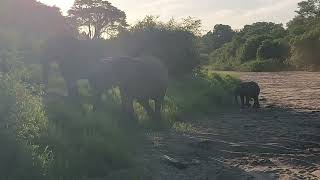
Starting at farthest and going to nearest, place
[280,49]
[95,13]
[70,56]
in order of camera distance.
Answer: [280,49], [95,13], [70,56]

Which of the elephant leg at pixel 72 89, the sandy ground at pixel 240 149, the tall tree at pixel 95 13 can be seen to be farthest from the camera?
the tall tree at pixel 95 13

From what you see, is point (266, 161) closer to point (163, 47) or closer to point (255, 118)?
point (255, 118)

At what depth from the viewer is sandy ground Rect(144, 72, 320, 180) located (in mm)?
9117

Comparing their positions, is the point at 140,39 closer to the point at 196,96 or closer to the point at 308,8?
the point at 196,96

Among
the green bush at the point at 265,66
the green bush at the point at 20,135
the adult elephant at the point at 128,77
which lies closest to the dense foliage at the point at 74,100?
the green bush at the point at 20,135

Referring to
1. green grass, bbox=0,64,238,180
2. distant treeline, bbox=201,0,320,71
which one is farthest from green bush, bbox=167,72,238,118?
distant treeline, bbox=201,0,320,71

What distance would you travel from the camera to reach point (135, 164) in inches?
363

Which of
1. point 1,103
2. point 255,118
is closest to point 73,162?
point 1,103

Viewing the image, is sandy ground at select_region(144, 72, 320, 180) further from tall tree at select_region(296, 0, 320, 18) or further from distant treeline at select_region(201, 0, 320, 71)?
tall tree at select_region(296, 0, 320, 18)

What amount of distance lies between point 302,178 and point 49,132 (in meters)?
4.25

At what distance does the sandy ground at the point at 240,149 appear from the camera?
9.12 meters

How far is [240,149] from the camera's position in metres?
11.2

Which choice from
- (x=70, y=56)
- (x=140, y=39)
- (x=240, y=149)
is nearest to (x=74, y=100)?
(x=70, y=56)

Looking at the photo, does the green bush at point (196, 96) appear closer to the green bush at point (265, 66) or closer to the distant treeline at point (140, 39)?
the distant treeline at point (140, 39)
